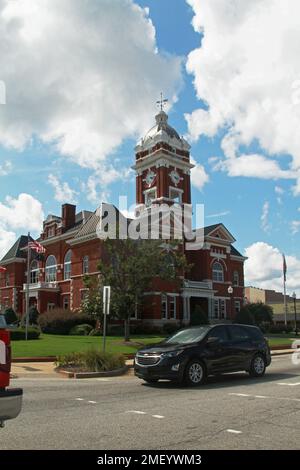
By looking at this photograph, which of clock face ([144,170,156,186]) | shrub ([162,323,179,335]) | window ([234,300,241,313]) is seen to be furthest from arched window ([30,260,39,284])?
window ([234,300,241,313])

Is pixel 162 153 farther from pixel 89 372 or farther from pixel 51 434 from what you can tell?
pixel 51 434

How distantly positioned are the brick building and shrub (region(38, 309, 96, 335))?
21.0 ft

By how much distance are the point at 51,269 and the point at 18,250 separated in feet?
24.1

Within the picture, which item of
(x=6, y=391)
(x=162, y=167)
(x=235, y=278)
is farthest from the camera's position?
(x=235, y=278)

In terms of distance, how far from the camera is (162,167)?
189 ft

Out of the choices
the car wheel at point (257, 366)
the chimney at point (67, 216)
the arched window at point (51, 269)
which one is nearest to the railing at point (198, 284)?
the chimney at point (67, 216)

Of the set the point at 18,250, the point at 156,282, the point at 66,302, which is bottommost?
the point at 66,302

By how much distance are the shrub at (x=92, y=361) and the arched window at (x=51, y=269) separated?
40.5 m

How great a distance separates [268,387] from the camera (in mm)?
12570

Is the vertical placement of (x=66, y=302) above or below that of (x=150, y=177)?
below

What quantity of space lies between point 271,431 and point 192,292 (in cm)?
4385

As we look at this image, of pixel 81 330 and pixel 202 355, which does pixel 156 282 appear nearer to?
pixel 81 330

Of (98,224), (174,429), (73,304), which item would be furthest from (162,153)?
(174,429)

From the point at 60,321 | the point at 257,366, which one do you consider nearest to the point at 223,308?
the point at 60,321
